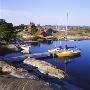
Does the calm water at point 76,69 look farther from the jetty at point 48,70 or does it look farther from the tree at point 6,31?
the tree at point 6,31

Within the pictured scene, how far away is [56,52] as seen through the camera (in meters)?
76.5

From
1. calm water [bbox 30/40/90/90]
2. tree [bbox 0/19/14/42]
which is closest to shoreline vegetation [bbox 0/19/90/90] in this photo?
tree [bbox 0/19/14/42]

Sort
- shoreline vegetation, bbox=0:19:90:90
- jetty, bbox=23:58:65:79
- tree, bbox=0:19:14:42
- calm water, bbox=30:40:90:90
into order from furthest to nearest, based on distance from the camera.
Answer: tree, bbox=0:19:14:42, jetty, bbox=23:58:65:79, calm water, bbox=30:40:90:90, shoreline vegetation, bbox=0:19:90:90

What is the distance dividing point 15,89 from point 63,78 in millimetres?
21793

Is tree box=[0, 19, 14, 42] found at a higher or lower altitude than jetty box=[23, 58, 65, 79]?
higher

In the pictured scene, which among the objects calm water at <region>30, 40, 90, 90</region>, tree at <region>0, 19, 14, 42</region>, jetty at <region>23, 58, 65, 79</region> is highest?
tree at <region>0, 19, 14, 42</region>

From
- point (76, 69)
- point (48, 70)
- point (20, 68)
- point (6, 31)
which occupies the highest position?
point (6, 31)

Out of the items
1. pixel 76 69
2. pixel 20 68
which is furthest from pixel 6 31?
pixel 20 68

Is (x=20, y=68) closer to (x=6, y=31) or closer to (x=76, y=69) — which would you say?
(x=76, y=69)

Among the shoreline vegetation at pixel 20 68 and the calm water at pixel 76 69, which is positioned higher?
→ the shoreline vegetation at pixel 20 68

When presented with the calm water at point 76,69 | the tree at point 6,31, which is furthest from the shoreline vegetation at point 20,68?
the calm water at point 76,69

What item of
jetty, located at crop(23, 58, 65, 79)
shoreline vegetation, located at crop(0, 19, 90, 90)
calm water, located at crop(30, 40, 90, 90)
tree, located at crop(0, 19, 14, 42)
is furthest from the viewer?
tree, located at crop(0, 19, 14, 42)

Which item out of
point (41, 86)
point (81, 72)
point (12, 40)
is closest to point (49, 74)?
point (81, 72)

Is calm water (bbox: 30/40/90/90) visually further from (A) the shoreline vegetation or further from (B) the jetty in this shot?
(A) the shoreline vegetation
